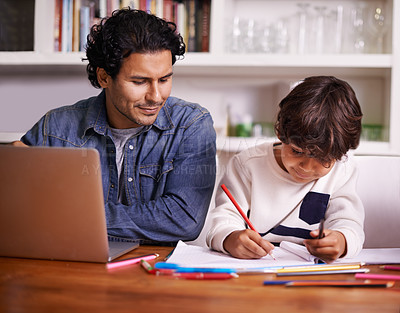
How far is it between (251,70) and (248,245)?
3.18 feet

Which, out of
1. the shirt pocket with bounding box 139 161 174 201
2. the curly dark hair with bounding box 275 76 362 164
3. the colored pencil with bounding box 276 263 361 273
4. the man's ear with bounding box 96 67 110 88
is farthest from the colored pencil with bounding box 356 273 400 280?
the man's ear with bounding box 96 67 110 88

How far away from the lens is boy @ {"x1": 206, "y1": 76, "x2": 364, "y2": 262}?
759 mm

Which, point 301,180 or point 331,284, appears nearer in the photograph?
point 331,284

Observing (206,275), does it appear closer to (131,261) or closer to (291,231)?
(131,261)

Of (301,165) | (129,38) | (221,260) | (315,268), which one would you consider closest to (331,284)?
(315,268)

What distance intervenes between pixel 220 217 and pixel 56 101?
847mm

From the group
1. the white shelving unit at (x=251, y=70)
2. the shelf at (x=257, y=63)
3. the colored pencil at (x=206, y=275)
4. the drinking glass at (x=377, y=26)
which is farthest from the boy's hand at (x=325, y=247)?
the drinking glass at (x=377, y=26)

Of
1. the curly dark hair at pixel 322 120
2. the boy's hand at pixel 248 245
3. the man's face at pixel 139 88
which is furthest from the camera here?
the man's face at pixel 139 88

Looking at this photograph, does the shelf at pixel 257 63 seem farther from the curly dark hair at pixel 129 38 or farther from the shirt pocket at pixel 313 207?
the shirt pocket at pixel 313 207

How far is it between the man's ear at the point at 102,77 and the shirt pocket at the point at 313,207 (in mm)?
496

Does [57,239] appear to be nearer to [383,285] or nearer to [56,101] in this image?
[383,285]

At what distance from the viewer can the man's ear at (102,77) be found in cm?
105

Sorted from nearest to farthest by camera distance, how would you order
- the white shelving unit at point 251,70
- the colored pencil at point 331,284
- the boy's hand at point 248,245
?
1. the colored pencil at point 331,284
2. the boy's hand at point 248,245
3. the white shelving unit at point 251,70

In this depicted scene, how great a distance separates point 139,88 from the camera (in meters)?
0.98
